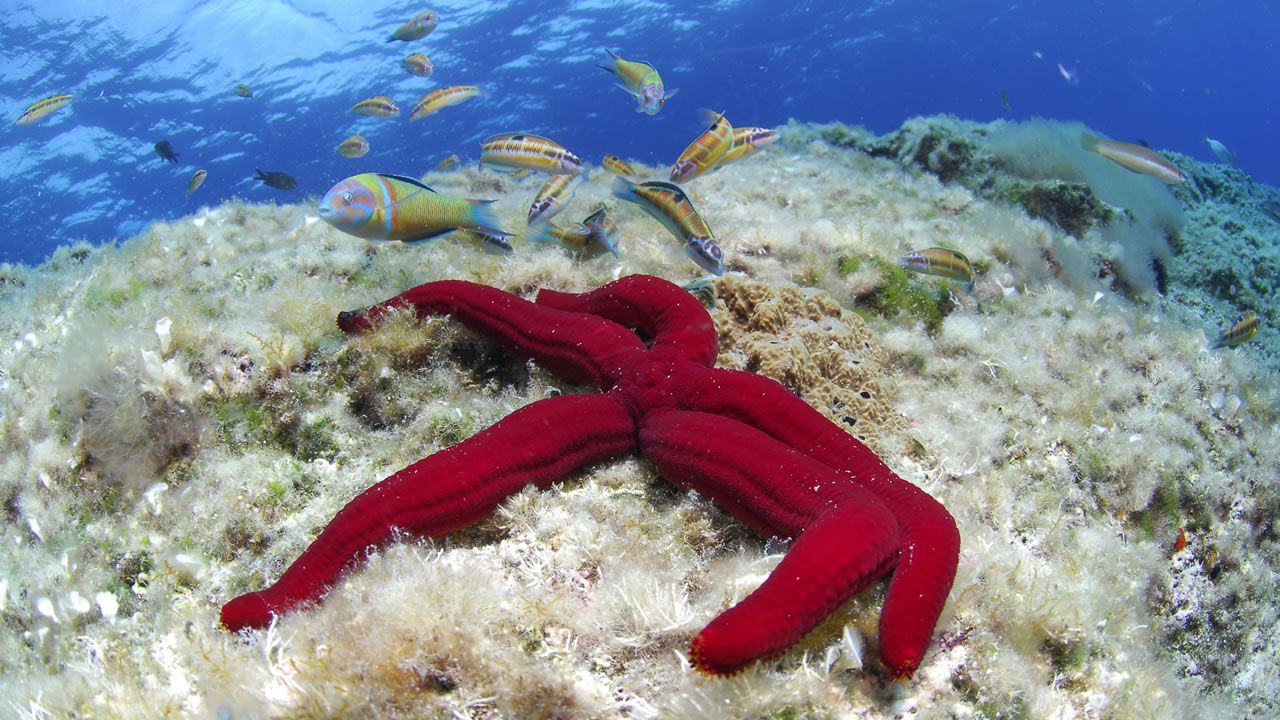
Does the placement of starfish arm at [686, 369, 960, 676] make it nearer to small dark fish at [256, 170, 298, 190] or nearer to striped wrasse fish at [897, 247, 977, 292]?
striped wrasse fish at [897, 247, 977, 292]

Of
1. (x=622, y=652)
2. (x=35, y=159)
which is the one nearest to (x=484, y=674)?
(x=622, y=652)

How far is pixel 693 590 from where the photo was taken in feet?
9.70

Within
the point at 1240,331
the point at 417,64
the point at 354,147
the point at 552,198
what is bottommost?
the point at 1240,331

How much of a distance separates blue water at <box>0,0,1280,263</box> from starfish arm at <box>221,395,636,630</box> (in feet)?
51.6

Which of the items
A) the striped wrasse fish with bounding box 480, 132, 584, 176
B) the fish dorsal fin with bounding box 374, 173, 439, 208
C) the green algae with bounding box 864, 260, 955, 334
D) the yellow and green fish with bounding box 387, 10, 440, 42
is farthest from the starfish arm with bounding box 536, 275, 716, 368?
the yellow and green fish with bounding box 387, 10, 440, 42

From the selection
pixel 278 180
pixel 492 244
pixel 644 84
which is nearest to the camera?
pixel 492 244

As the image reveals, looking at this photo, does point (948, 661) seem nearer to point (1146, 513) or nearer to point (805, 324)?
point (805, 324)

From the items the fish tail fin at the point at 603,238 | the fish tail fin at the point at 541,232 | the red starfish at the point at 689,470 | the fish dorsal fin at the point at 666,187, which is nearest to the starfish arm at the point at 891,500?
the red starfish at the point at 689,470

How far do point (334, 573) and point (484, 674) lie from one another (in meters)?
0.84

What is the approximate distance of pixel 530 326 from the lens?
3840mm

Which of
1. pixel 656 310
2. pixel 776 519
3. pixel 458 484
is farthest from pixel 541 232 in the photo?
pixel 776 519

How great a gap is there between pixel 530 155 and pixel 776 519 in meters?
4.07

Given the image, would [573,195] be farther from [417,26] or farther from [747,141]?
[417,26]

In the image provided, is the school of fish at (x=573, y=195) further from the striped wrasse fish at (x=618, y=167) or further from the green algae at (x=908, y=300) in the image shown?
the green algae at (x=908, y=300)
